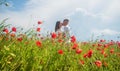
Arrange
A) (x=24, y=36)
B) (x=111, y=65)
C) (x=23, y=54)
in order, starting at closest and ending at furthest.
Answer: (x=23, y=54)
(x=24, y=36)
(x=111, y=65)

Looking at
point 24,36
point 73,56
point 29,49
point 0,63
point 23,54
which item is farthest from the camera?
point 73,56

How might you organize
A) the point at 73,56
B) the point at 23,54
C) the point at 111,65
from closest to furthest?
the point at 23,54
the point at 73,56
the point at 111,65

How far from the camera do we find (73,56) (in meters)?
6.28

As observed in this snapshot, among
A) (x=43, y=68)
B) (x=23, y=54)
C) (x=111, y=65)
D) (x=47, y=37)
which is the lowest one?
(x=111, y=65)

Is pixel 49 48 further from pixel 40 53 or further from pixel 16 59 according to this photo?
pixel 16 59

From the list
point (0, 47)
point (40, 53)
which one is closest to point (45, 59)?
point (40, 53)

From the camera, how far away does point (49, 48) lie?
638 centimetres

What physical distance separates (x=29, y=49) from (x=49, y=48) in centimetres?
117

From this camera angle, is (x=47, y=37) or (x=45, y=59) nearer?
(x=45, y=59)

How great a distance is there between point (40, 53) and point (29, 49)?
8.3 inches

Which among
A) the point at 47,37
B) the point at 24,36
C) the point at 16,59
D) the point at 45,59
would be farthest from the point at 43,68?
the point at 47,37

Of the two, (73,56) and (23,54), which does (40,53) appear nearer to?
(23,54)

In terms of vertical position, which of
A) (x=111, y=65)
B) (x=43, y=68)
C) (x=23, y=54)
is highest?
(x=23, y=54)

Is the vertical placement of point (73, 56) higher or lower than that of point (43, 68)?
lower
